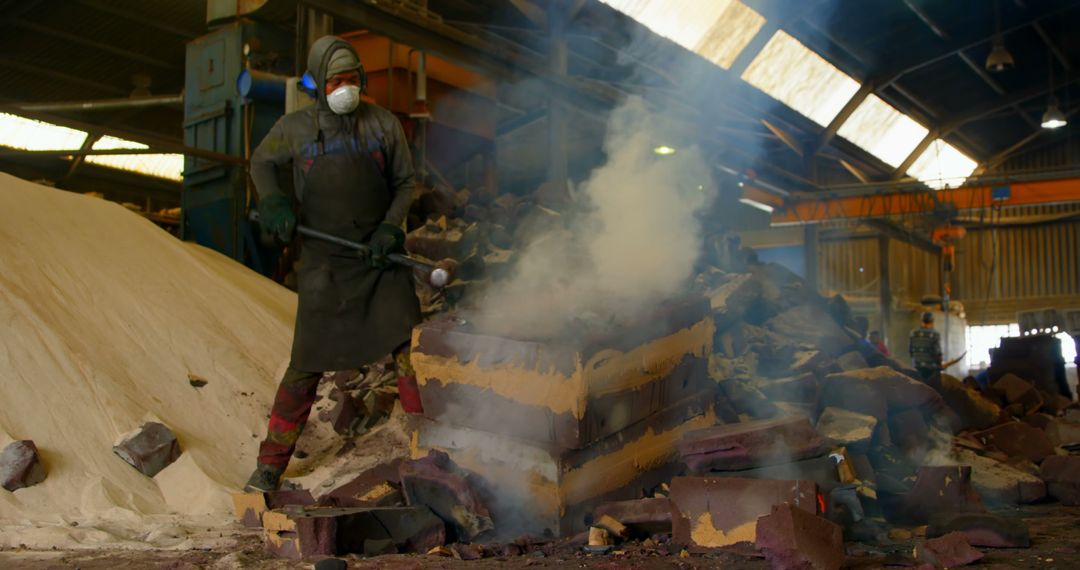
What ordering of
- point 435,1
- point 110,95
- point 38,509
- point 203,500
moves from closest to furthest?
point 38,509
point 203,500
point 435,1
point 110,95

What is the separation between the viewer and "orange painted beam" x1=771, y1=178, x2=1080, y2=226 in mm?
15531

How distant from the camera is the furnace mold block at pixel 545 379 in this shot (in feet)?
11.5

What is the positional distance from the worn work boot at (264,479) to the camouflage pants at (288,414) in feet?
0.07

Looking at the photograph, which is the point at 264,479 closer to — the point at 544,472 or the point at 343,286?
the point at 343,286

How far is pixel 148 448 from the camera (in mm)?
3951

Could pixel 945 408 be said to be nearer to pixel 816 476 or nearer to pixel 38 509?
pixel 816 476

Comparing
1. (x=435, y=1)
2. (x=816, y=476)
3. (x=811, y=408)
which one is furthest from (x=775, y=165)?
(x=816, y=476)

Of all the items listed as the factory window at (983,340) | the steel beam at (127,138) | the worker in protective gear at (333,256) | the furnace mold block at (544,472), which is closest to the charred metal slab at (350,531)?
the furnace mold block at (544,472)

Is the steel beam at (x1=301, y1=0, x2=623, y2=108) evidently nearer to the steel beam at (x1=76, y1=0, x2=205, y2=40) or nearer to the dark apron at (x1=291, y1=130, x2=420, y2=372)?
the dark apron at (x1=291, y1=130, x2=420, y2=372)

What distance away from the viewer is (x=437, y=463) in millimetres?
3701

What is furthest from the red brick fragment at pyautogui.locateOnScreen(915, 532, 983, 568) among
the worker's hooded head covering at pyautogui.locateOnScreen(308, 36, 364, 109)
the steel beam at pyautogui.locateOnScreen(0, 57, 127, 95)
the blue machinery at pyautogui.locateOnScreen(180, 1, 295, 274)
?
the steel beam at pyautogui.locateOnScreen(0, 57, 127, 95)

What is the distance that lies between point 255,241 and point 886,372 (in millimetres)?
4828

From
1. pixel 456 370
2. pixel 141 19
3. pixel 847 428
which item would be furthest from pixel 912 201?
pixel 456 370

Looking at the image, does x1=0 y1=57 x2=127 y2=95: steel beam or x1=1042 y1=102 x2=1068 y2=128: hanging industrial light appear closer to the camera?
x1=0 y1=57 x2=127 y2=95: steel beam
